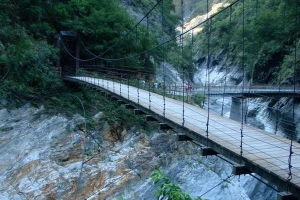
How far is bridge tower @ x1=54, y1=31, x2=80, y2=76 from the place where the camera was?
991 cm

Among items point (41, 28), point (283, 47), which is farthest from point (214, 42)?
point (41, 28)

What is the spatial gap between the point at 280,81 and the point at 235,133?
12.7 m

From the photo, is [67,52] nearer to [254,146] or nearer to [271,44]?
[254,146]

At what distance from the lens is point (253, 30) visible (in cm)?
1531

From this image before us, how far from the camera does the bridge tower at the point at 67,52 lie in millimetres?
9914

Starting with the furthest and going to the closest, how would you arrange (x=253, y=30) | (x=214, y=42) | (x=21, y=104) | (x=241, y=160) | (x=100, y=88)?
Result: (x=214, y=42)
(x=253, y=30)
(x=21, y=104)
(x=100, y=88)
(x=241, y=160)

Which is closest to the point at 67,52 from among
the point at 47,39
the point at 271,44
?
the point at 47,39

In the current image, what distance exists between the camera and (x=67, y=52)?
1052cm

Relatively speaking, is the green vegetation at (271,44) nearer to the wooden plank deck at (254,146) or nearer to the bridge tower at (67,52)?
the bridge tower at (67,52)

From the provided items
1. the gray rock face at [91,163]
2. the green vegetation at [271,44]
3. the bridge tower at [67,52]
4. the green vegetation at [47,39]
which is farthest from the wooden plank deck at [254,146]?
the green vegetation at [271,44]

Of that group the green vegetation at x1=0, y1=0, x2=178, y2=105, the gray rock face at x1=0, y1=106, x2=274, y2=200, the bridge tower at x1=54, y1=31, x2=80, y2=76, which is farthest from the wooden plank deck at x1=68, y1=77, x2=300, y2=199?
the bridge tower at x1=54, y1=31, x2=80, y2=76

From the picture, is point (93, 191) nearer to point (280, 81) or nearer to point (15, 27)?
point (15, 27)

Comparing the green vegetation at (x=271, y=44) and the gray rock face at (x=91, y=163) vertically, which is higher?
the green vegetation at (x=271, y=44)

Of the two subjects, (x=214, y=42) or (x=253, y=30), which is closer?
(x=253, y=30)
